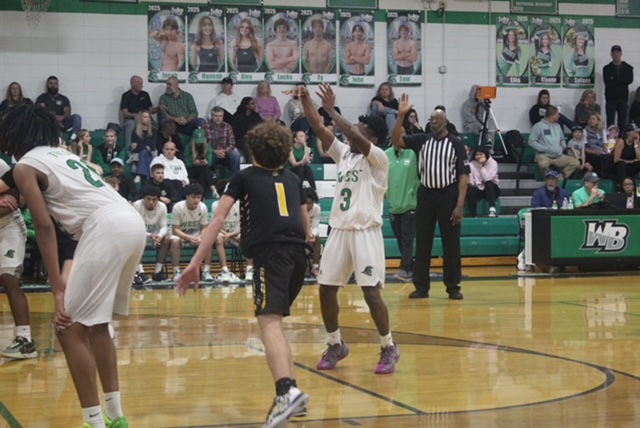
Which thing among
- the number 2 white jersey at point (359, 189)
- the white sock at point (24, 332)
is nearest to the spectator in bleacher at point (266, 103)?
the white sock at point (24, 332)

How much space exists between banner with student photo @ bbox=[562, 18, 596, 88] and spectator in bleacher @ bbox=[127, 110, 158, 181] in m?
9.92

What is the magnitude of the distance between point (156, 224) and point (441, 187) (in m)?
5.06

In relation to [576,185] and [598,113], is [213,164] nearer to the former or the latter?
[576,185]

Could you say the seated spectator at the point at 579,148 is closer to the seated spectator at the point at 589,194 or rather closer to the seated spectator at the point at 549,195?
the seated spectator at the point at 549,195

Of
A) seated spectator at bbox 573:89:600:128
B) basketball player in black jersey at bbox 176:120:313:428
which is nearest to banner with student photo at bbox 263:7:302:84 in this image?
seated spectator at bbox 573:89:600:128

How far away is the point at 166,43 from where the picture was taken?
66.5ft

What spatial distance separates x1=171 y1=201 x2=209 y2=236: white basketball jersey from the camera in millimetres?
14791

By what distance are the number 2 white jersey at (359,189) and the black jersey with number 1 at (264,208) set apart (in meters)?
1.60

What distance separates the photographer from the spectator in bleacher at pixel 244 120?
19.2 meters

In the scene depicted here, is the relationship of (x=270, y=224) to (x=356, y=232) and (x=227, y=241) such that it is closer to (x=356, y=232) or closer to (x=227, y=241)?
(x=356, y=232)

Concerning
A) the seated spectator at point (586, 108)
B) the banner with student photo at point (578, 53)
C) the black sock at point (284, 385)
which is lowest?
the black sock at point (284, 385)

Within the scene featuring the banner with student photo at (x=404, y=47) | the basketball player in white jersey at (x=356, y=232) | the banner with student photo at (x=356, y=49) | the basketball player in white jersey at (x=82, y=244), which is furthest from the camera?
the banner with student photo at (x=404, y=47)

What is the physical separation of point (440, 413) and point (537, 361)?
2002 millimetres

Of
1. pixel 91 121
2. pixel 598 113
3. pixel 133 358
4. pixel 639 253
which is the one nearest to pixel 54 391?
pixel 133 358
